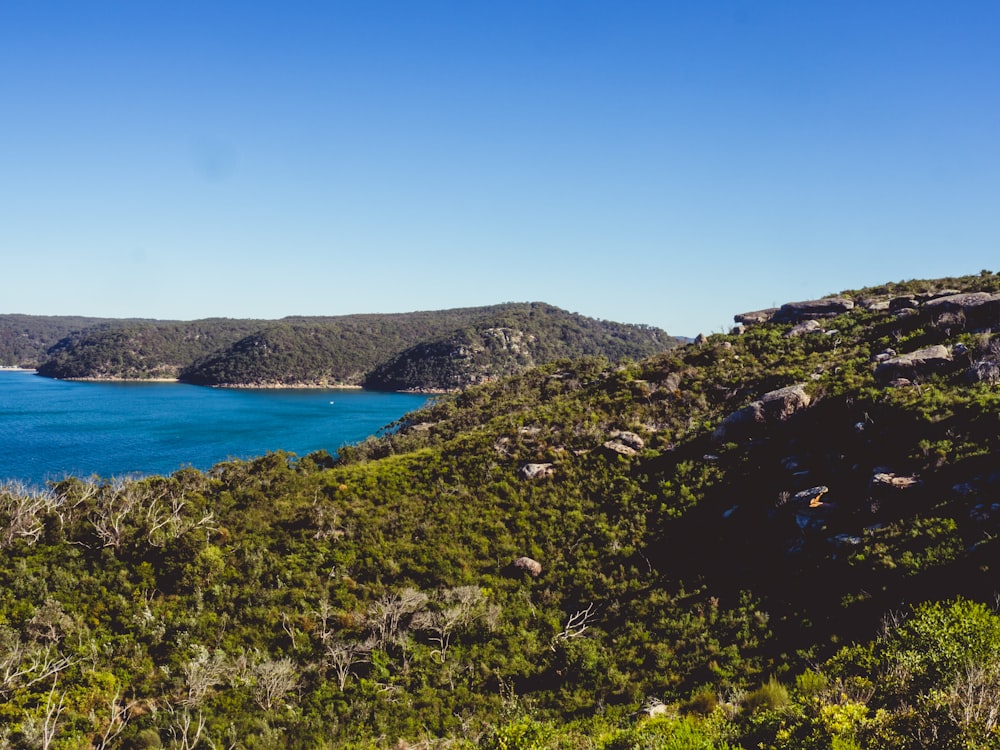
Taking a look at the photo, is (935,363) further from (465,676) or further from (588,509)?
(465,676)

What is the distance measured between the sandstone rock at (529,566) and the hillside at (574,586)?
4.0 inches

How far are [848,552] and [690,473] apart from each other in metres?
10.5

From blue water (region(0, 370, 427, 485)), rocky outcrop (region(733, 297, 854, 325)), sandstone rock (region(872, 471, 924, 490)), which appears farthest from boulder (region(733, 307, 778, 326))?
blue water (region(0, 370, 427, 485))

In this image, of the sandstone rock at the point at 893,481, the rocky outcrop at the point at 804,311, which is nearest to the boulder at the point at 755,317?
the rocky outcrop at the point at 804,311

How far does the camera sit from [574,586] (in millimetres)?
23703

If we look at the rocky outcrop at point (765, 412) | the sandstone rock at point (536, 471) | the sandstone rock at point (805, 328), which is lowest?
the sandstone rock at point (536, 471)

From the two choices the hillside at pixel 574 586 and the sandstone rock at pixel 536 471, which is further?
the sandstone rock at pixel 536 471

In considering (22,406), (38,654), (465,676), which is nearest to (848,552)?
(465,676)

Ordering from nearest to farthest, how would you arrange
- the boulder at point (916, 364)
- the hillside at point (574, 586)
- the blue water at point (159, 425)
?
the hillside at point (574, 586) < the boulder at point (916, 364) < the blue water at point (159, 425)

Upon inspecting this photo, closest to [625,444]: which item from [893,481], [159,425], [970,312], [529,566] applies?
[529,566]

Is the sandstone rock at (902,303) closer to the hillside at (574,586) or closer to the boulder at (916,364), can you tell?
the hillside at (574,586)

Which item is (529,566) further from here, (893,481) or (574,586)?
(893,481)

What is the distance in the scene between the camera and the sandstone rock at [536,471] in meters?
32.4

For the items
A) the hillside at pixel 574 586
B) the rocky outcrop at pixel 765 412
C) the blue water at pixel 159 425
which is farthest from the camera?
the blue water at pixel 159 425
